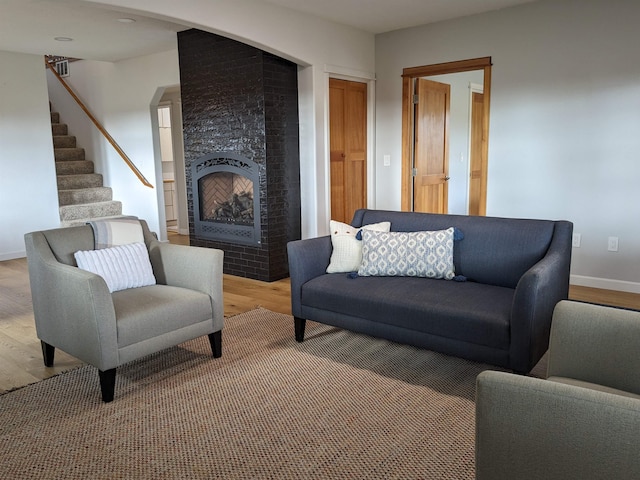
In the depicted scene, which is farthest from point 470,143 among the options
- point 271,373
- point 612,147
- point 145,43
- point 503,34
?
point 271,373

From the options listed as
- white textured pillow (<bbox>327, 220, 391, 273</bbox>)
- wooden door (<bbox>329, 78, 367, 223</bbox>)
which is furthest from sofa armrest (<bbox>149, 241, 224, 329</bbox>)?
wooden door (<bbox>329, 78, 367, 223</bbox>)

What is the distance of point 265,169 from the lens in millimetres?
4832

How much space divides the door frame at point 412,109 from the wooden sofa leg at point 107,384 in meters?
3.76

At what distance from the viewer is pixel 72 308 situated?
2627mm

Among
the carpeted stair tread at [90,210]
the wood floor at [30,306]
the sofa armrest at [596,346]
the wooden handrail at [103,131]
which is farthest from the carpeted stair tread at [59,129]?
the sofa armrest at [596,346]

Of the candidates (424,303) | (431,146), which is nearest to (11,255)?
(431,146)

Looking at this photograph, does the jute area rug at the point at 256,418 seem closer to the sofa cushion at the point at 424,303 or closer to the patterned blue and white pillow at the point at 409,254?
the sofa cushion at the point at 424,303

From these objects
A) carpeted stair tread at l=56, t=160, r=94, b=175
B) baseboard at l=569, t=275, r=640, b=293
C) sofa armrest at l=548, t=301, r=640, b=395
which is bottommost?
baseboard at l=569, t=275, r=640, b=293

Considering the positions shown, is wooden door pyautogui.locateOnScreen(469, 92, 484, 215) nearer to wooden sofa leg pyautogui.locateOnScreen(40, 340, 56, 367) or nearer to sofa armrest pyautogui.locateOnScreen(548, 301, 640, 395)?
sofa armrest pyautogui.locateOnScreen(548, 301, 640, 395)

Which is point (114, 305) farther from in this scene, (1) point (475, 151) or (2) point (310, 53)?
(1) point (475, 151)

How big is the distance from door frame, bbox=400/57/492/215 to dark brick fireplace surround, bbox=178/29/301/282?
1273 mm

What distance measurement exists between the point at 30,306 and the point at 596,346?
13.7 feet

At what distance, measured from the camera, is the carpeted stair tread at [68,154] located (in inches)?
304

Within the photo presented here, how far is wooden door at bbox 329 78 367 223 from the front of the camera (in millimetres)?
5406
